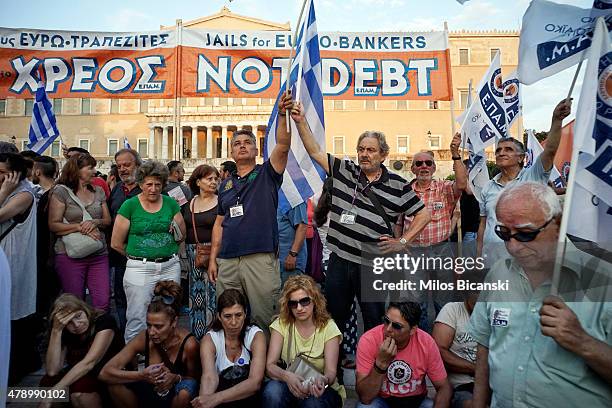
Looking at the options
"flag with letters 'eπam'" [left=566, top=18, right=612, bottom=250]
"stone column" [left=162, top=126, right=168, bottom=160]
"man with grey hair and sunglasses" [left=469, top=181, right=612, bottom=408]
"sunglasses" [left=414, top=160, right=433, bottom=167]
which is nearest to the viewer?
"man with grey hair and sunglasses" [left=469, top=181, right=612, bottom=408]

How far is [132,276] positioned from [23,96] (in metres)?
3.61

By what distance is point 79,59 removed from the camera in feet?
20.3

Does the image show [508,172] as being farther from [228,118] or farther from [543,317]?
[228,118]

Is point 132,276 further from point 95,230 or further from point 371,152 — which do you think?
point 371,152

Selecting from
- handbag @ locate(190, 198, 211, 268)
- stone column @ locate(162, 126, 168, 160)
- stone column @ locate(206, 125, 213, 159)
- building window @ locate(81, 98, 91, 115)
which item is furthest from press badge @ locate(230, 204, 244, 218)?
stone column @ locate(206, 125, 213, 159)

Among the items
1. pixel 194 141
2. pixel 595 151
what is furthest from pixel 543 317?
pixel 194 141

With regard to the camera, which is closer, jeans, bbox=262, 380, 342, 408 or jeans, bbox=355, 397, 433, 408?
jeans, bbox=355, 397, 433, 408

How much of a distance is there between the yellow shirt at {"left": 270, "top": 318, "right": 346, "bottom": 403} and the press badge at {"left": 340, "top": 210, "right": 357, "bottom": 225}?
69 cm

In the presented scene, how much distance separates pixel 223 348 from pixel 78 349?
1.03 metres

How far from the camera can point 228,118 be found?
56844 mm

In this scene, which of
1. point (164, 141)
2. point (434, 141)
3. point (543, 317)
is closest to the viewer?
point (543, 317)

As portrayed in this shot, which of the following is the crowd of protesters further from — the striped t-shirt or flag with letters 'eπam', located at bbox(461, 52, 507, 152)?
flag with letters 'eπam', located at bbox(461, 52, 507, 152)

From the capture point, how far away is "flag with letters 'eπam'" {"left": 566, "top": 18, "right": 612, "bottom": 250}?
2.25m

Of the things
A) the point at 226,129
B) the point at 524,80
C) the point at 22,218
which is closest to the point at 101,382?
the point at 22,218
